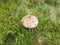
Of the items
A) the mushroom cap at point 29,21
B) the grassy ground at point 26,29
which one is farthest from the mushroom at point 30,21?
the grassy ground at point 26,29

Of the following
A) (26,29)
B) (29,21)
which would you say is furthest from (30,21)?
(26,29)

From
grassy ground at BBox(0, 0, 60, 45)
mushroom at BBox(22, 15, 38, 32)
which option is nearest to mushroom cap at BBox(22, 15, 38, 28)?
mushroom at BBox(22, 15, 38, 32)

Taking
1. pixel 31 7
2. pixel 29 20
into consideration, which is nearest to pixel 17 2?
pixel 31 7

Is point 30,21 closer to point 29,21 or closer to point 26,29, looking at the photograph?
point 29,21

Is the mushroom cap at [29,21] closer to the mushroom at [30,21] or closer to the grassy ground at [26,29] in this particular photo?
the mushroom at [30,21]

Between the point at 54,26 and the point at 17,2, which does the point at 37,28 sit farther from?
the point at 17,2

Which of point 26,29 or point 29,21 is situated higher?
point 29,21

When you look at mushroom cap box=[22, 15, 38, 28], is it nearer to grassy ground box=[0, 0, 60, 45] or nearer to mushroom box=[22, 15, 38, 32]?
mushroom box=[22, 15, 38, 32]
